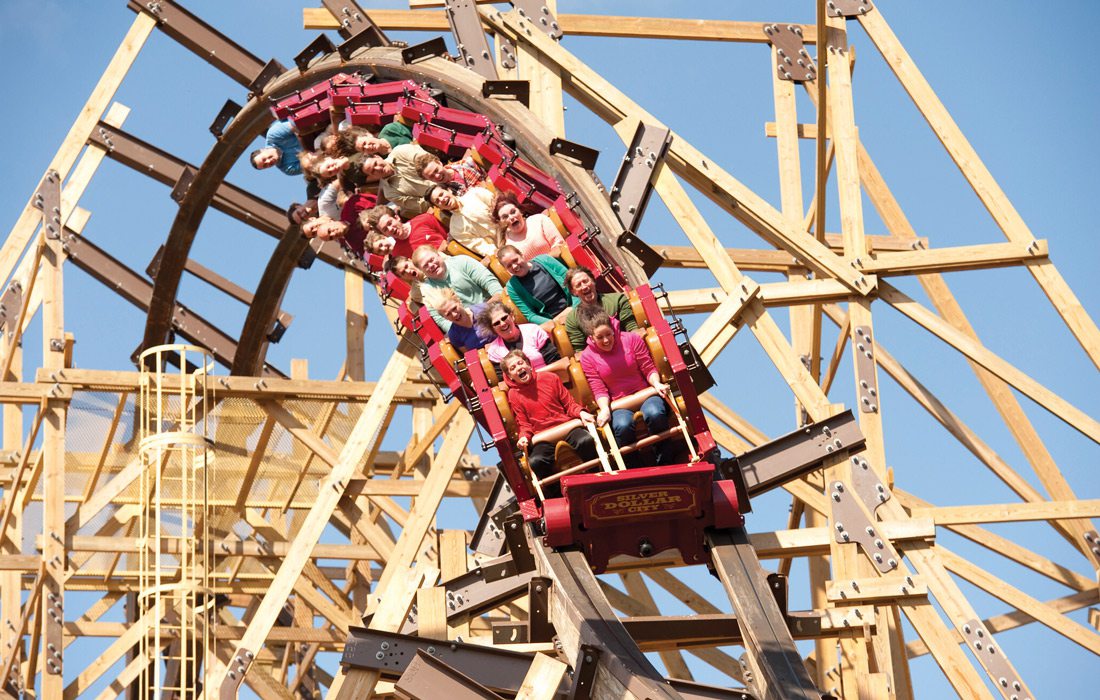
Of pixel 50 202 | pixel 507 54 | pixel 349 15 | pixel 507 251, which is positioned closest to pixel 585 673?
pixel 507 251

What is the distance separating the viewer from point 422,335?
11062 millimetres

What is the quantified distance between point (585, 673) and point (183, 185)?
27.7 feet

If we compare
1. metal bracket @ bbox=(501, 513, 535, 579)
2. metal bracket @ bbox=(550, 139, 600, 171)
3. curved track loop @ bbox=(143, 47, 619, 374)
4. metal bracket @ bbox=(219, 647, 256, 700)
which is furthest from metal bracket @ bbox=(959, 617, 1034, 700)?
metal bracket @ bbox=(219, 647, 256, 700)

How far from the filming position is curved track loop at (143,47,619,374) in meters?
11.5

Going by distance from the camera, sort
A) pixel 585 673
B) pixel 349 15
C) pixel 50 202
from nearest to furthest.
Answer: pixel 585 673
pixel 349 15
pixel 50 202

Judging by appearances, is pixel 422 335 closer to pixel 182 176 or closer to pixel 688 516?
pixel 688 516

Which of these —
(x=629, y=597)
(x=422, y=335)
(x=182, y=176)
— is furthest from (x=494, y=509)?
(x=182, y=176)

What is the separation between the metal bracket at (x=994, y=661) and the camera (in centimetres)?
954

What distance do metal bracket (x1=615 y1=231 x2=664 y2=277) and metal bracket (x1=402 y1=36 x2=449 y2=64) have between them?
2502 millimetres

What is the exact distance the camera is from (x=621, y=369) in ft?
32.3

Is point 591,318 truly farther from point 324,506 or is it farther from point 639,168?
point 324,506

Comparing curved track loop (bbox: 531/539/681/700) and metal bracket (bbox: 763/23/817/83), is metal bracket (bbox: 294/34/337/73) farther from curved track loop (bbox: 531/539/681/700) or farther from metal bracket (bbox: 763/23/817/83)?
curved track loop (bbox: 531/539/681/700)

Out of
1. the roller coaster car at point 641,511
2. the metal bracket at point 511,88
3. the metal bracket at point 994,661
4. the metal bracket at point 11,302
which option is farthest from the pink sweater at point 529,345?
the metal bracket at point 11,302

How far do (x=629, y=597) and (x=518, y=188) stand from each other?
10.8 ft
